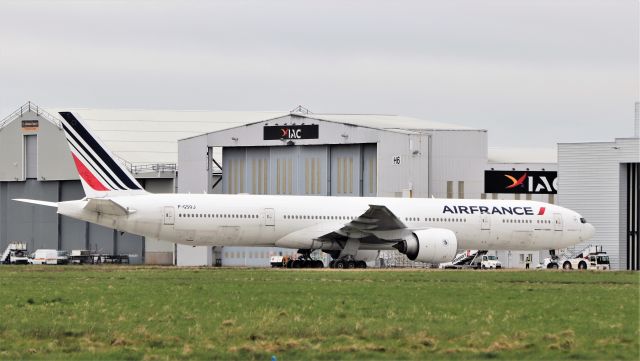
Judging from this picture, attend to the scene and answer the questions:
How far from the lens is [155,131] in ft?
341

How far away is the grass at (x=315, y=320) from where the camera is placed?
21828 millimetres

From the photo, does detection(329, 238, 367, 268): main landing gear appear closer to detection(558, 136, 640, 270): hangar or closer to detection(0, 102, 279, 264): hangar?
detection(558, 136, 640, 270): hangar

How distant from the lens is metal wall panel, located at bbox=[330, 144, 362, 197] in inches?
3174

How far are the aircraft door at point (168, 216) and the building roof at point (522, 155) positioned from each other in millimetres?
31479

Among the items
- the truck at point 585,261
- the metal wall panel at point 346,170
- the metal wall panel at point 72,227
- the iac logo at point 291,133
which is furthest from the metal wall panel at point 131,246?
the truck at point 585,261

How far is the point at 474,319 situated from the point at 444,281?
643 inches

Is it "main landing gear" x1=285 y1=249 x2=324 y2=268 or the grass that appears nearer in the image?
the grass

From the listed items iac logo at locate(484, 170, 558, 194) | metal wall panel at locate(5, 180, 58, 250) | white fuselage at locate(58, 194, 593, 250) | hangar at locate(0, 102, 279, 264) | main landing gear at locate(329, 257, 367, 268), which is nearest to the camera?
white fuselage at locate(58, 194, 593, 250)

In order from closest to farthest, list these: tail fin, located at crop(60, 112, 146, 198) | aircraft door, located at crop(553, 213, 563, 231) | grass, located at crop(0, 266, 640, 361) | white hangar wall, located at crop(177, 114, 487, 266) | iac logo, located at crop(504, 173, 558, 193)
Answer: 1. grass, located at crop(0, 266, 640, 361)
2. tail fin, located at crop(60, 112, 146, 198)
3. aircraft door, located at crop(553, 213, 563, 231)
4. white hangar wall, located at crop(177, 114, 487, 266)
5. iac logo, located at crop(504, 173, 558, 193)

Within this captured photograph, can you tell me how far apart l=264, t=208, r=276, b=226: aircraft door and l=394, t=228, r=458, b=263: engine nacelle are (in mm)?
6905

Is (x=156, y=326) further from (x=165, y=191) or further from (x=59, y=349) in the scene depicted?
(x=165, y=191)

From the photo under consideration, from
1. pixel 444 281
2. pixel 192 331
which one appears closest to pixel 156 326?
pixel 192 331

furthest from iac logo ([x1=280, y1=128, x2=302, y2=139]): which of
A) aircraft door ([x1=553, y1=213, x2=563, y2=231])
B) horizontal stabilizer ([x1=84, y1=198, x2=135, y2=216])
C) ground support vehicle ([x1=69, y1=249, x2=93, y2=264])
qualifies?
horizontal stabilizer ([x1=84, y1=198, x2=135, y2=216])

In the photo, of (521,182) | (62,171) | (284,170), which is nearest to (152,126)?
(62,171)
